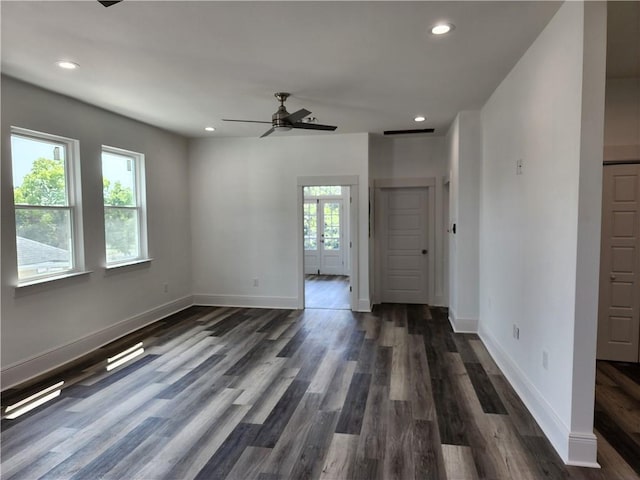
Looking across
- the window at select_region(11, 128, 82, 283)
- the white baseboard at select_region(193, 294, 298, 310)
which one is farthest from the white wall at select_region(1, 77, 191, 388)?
the white baseboard at select_region(193, 294, 298, 310)

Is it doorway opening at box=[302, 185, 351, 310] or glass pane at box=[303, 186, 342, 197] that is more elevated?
glass pane at box=[303, 186, 342, 197]

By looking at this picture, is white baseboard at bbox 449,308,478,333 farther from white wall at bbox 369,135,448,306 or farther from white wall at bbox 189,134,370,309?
white wall at bbox 189,134,370,309

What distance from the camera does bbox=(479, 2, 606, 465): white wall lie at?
2076 mm

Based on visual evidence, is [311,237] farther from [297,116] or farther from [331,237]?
[297,116]

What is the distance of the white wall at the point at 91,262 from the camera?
3.31m

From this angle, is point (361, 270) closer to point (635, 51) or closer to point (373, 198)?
point (373, 198)

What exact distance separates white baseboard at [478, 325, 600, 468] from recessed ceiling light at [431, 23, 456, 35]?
2.59 metres

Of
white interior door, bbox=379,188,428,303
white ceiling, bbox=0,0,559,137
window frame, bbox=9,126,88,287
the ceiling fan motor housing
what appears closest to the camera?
white ceiling, bbox=0,0,559,137

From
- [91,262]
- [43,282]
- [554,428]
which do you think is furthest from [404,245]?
[43,282]

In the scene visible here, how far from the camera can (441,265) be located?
6.11 m

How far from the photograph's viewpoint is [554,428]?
93.4 inches

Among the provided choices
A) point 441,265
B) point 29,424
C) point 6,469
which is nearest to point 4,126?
point 29,424

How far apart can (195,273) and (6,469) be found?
13.8 feet

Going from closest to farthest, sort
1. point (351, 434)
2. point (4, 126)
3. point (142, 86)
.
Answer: point (351, 434) → point (4, 126) → point (142, 86)
